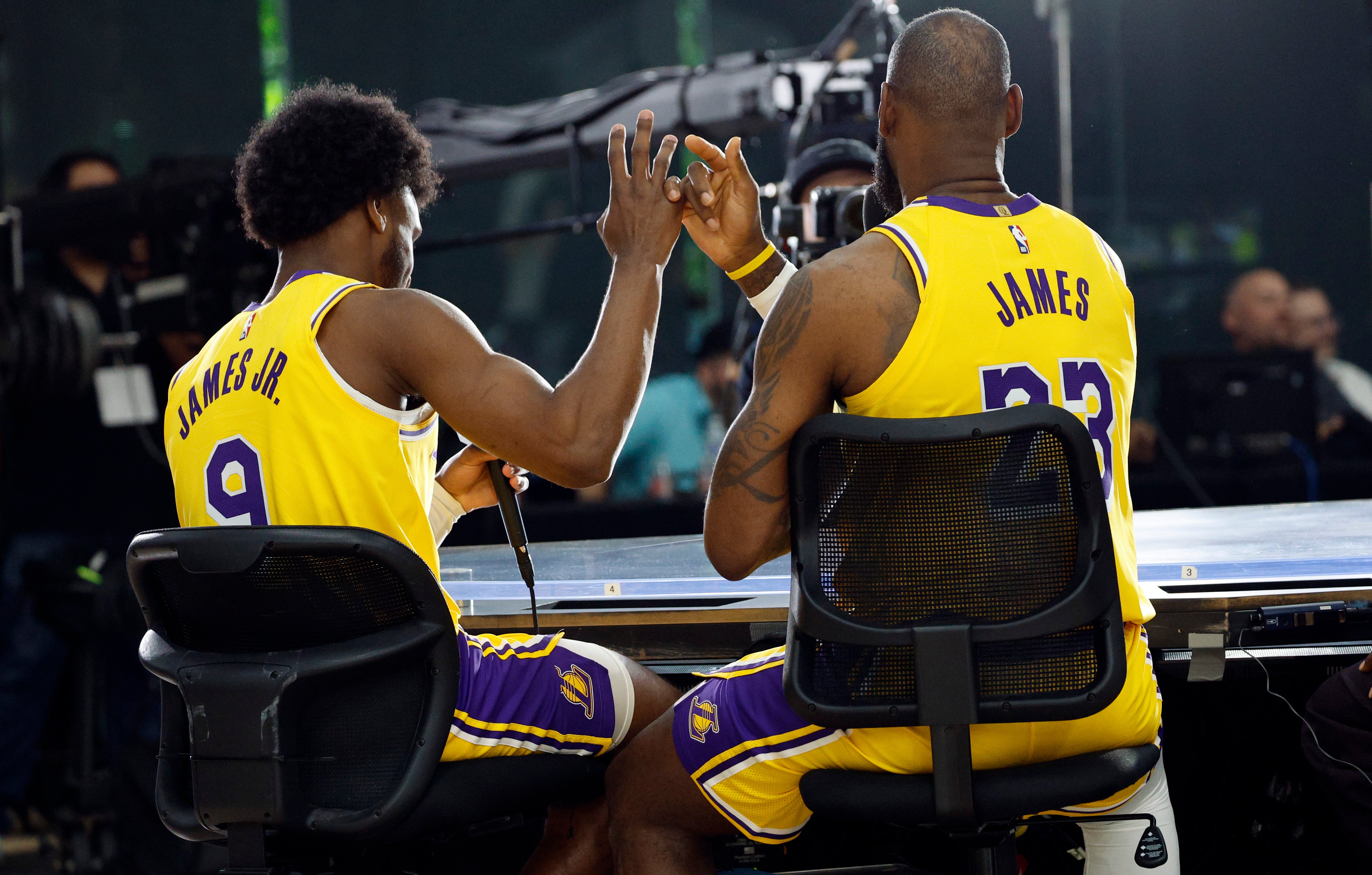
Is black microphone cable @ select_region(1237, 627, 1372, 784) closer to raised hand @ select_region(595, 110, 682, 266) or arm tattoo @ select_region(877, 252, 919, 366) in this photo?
arm tattoo @ select_region(877, 252, 919, 366)

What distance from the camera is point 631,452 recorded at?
5.37 metres

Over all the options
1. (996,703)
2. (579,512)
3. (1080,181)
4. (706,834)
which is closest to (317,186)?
(706,834)

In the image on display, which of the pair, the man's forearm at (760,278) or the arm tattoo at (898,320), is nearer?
the arm tattoo at (898,320)

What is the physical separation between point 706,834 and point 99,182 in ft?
13.9

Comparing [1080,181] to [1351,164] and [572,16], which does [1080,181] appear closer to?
[1351,164]

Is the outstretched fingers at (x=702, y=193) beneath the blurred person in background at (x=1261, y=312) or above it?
above

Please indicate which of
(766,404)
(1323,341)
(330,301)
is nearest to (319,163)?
(330,301)

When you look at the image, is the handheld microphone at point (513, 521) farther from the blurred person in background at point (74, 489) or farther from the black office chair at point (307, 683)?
the blurred person in background at point (74, 489)

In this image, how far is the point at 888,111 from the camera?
1454mm

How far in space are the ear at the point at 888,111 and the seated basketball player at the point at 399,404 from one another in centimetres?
29

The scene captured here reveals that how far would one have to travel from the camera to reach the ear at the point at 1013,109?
1445 mm

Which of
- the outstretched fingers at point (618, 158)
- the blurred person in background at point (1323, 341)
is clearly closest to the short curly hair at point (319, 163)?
the outstretched fingers at point (618, 158)

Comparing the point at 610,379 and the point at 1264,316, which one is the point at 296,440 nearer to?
the point at 610,379

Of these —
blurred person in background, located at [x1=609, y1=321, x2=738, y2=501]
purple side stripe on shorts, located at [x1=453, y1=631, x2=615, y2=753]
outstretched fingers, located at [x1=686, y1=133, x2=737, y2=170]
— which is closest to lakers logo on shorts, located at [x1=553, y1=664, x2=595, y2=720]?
purple side stripe on shorts, located at [x1=453, y1=631, x2=615, y2=753]
